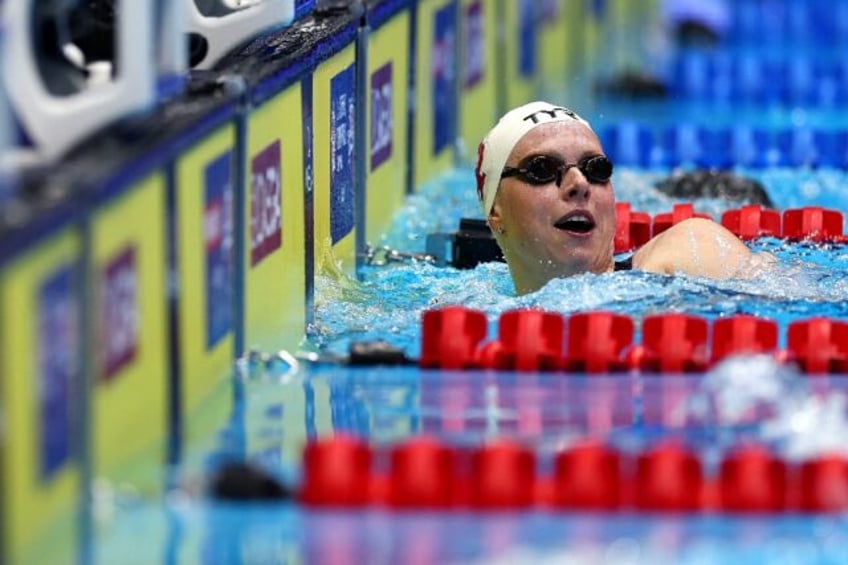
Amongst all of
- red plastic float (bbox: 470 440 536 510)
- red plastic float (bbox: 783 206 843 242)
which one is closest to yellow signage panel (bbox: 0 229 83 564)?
red plastic float (bbox: 470 440 536 510)

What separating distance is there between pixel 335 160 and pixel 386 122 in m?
0.81

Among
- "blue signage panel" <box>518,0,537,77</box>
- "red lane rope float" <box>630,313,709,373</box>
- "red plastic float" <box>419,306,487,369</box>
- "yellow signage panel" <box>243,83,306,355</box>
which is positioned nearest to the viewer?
"red lane rope float" <box>630,313,709,373</box>

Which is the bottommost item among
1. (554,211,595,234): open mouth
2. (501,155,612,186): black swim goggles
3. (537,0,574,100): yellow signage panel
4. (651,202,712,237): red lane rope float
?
(537,0,574,100): yellow signage panel

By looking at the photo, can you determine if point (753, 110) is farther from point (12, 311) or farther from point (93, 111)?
point (12, 311)

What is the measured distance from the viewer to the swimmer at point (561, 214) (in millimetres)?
5250

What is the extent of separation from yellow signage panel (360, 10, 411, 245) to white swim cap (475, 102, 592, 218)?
72cm

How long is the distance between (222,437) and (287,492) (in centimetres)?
51

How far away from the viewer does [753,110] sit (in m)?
9.85

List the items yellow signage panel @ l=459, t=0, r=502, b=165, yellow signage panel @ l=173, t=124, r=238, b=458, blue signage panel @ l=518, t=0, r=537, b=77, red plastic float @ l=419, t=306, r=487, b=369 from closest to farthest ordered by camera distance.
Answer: yellow signage panel @ l=173, t=124, r=238, b=458, red plastic float @ l=419, t=306, r=487, b=369, yellow signage panel @ l=459, t=0, r=502, b=165, blue signage panel @ l=518, t=0, r=537, b=77

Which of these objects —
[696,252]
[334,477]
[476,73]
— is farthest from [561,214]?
[476,73]

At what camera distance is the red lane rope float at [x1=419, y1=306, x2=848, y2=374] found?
176 inches

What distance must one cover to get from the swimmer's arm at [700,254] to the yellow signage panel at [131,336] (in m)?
1.85

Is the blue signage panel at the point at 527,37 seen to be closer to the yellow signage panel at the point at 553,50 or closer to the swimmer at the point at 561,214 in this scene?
the yellow signage panel at the point at 553,50

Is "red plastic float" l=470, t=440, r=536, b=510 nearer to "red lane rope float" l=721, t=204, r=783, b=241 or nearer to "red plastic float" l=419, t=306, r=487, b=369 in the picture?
"red plastic float" l=419, t=306, r=487, b=369
